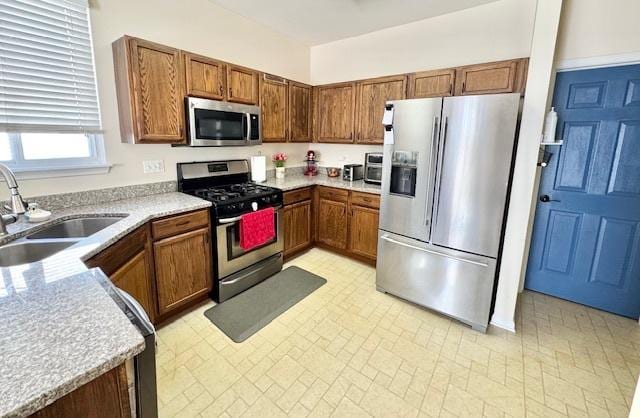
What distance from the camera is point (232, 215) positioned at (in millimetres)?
2602

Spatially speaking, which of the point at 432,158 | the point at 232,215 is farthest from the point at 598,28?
the point at 232,215

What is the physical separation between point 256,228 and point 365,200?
1.29 m

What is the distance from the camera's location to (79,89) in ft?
7.20

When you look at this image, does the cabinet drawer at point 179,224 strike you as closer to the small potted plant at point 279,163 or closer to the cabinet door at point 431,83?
the small potted plant at point 279,163

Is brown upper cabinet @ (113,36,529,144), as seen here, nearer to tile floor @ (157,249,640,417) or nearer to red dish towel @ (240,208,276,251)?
red dish towel @ (240,208,276,251)

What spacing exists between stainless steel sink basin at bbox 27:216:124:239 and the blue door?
12.5ft

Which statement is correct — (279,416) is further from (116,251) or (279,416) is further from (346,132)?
(346,132)

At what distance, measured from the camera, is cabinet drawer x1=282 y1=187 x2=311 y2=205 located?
3307 millimetres

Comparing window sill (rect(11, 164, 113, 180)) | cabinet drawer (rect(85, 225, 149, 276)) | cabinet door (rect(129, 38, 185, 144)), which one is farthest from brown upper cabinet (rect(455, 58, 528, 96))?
window sill (rect(11, 164, 113, 180))

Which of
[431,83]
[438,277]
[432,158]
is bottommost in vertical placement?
[438,277]

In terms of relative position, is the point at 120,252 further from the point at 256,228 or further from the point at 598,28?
the point at 598,28

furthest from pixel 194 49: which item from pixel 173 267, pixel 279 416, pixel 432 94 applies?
pixel 279 416

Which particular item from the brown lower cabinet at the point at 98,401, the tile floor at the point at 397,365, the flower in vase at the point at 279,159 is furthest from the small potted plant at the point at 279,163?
the brown lower cabinet at the point at 98,401

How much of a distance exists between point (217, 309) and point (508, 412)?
2224mm
